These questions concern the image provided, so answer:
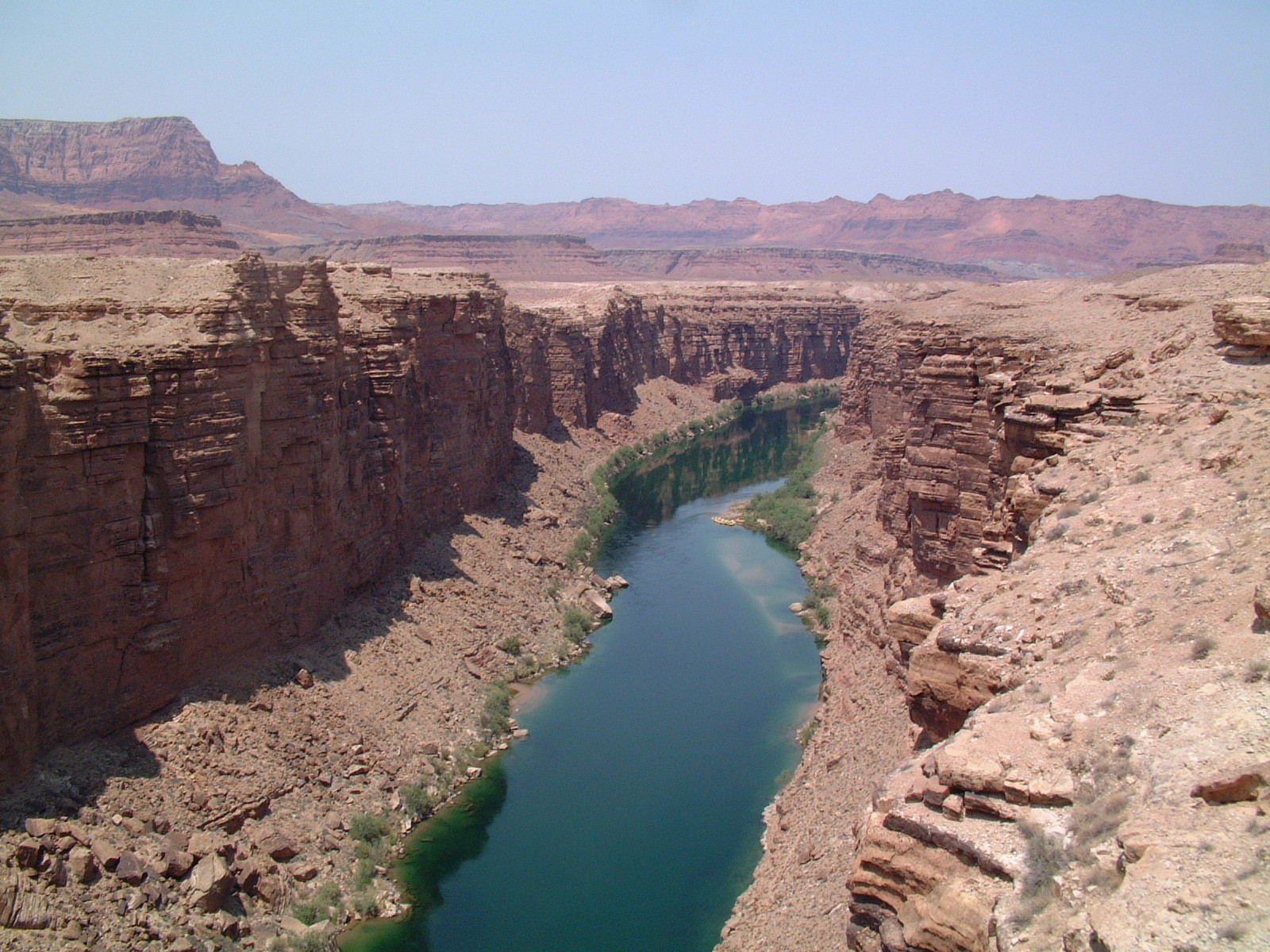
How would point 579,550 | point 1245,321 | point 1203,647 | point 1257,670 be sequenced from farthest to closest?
point 579,550
point 1245,321
point 1203,647
point 1257,670

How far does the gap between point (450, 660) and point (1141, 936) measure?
71.2 ft

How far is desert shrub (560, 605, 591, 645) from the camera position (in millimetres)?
30109

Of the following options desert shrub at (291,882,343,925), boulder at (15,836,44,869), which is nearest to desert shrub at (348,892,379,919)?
desert shrub at (291,882,343,925)

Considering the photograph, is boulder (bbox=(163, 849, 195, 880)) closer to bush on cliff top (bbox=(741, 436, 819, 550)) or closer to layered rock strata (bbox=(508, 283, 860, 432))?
bush on cliff top (bbox=(741, 436, 819, 550))

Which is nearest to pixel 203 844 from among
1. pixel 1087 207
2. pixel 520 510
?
pixel 520 510

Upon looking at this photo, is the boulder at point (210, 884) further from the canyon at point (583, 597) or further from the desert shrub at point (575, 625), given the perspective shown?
the desert shrub at point (575, 625)

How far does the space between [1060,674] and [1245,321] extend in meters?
9.00

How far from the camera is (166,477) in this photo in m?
17.5

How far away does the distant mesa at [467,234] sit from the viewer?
94562 mm

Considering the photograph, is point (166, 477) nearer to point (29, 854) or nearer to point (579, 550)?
point (29, 854)

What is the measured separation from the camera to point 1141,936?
525 cm

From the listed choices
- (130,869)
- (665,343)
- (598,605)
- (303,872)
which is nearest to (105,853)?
(130,869)

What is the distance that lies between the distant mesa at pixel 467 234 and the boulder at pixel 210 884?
1933 inches

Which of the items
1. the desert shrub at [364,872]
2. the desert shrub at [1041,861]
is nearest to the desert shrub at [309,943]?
the desert shrub at [364,872]
